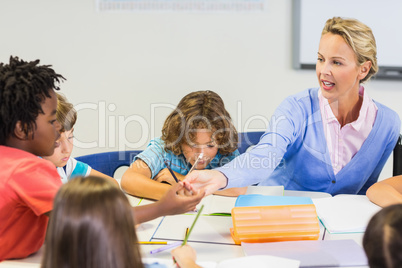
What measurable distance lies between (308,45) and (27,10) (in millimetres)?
1705

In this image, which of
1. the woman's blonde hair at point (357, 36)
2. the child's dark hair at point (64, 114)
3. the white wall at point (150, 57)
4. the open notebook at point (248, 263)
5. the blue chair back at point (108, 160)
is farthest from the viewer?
the white wall at point (150, 57)

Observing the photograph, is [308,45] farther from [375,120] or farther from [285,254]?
[285,254]

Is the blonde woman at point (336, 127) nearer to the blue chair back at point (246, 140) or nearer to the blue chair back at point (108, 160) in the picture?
the blue chair back at point (246, 140)

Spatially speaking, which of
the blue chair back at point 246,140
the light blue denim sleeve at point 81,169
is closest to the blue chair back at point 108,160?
the light blue denim sleeve at point 81,169

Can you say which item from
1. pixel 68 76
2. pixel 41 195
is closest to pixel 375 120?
pixel 41 195

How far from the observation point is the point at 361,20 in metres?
2.61

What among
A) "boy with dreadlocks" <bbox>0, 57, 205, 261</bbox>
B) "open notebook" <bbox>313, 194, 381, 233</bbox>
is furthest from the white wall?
"boy with dreadlocks" <bbox>0, 57, 205, 261</bbox>

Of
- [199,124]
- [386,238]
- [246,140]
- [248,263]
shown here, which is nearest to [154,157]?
[199,124]

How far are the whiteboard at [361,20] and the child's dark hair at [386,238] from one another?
6.54 feet

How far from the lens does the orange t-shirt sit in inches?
42.5

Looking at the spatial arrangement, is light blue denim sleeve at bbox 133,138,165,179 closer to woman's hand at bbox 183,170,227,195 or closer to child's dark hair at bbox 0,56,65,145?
woman's hand at bbox 183,170,227,195

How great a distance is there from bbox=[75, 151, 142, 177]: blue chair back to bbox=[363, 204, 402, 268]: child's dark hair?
4.35 ft

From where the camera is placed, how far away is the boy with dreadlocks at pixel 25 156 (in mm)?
1084

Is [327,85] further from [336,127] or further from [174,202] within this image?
[174,202]
